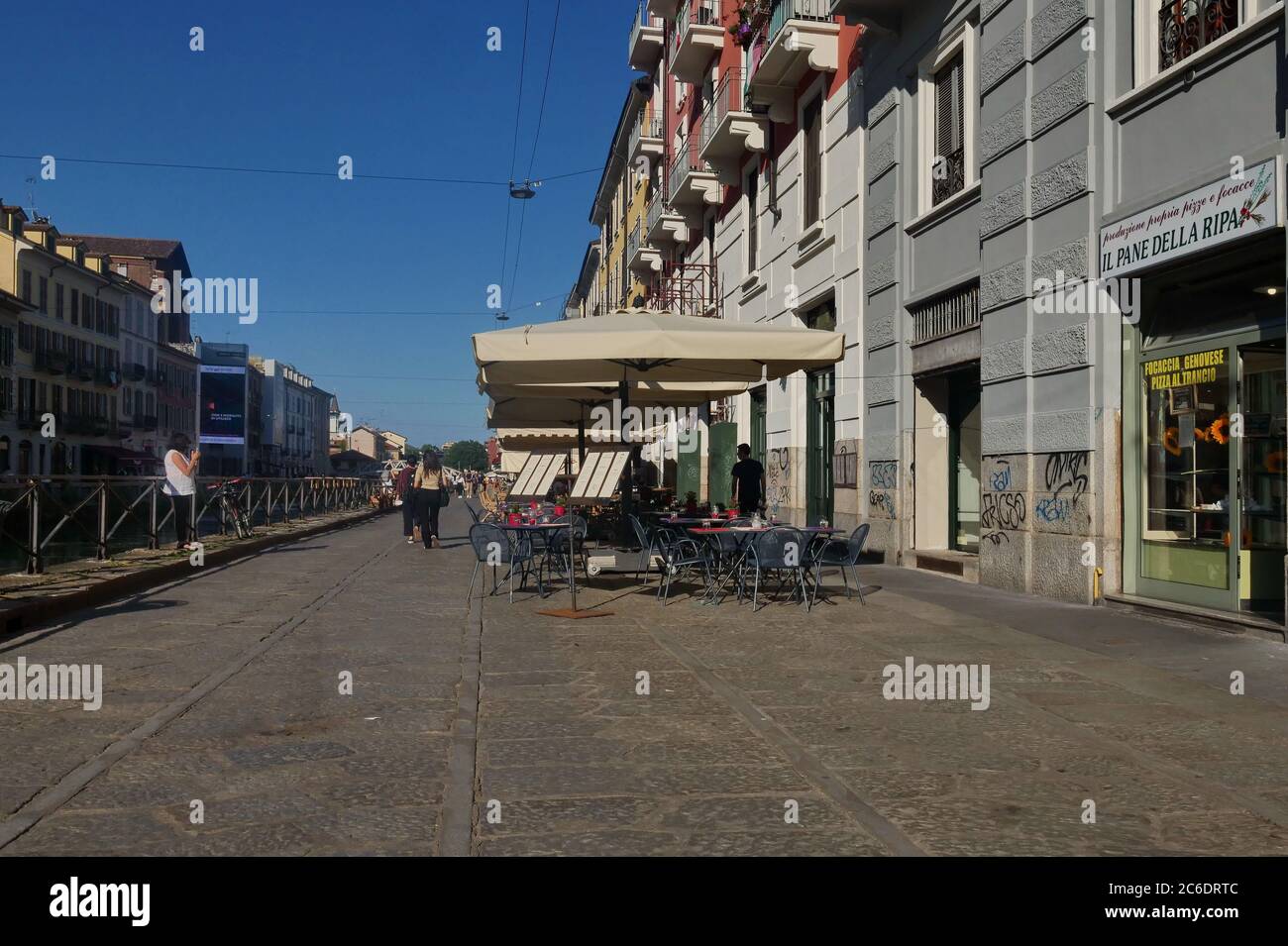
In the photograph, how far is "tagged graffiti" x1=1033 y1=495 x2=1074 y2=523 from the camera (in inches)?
427

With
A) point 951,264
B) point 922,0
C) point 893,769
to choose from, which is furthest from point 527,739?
point 922,0

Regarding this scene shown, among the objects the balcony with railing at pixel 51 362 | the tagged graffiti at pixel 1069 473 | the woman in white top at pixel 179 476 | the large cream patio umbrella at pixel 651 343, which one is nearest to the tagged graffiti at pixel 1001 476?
the tagged graffiti at pixel 1069 473

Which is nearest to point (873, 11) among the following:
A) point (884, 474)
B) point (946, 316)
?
point (946, 316)

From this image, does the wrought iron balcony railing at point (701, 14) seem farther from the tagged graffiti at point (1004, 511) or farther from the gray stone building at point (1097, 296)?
the tagged graffiti at point (1004, 511)

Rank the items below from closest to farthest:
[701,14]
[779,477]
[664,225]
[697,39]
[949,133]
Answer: [949,133] < [779,477] < [697,39] < [701,14] < [664,225]

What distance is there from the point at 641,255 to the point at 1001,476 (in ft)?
84.9

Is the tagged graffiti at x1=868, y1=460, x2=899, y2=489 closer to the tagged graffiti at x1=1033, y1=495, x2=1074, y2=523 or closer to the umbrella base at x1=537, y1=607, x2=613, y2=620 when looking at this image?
the tagged graffiti at x1=1033, y1=495, x2=1074, y2=523

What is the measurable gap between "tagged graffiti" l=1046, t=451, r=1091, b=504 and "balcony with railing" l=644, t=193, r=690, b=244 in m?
20.9

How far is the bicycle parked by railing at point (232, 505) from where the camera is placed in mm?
19328

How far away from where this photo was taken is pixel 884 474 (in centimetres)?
1572

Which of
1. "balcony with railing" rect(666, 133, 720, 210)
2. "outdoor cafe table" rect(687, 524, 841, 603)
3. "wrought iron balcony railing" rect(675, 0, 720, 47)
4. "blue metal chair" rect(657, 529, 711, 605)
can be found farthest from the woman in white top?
"wrought iron balcony railing" rect(675, 0, 720, 47)

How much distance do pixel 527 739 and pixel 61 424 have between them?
213ft

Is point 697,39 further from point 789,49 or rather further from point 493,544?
point 493,544

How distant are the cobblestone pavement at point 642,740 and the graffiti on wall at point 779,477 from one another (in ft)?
35.2
